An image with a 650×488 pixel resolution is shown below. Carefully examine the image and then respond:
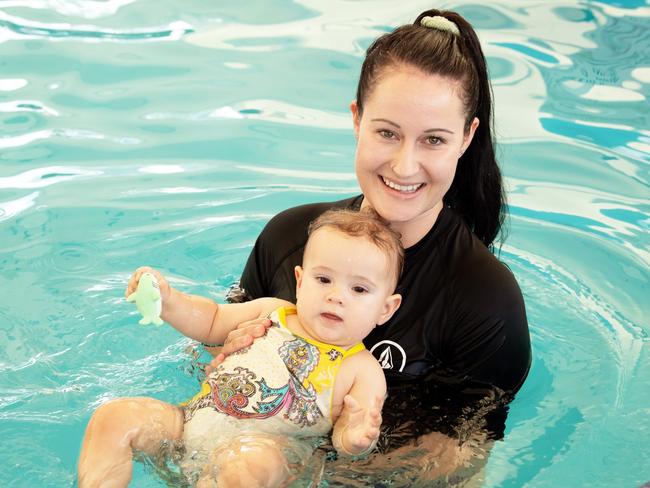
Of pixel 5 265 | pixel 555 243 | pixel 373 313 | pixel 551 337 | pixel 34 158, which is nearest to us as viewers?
pixel 373 313

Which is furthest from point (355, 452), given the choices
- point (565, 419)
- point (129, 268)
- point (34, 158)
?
point (34, 158)

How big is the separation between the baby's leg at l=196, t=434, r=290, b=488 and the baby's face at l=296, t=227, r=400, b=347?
16.5 inches

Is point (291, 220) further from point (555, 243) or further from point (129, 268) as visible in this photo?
point (555, 243)

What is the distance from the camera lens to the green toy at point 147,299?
2.94 m

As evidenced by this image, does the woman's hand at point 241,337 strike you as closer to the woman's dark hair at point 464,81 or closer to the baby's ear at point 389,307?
the baby's ear at point 389,307

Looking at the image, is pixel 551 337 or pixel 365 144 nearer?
pixel 365 144

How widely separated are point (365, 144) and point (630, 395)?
1.66 m

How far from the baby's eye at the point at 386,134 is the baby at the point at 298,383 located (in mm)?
267

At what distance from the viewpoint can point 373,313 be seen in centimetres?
306

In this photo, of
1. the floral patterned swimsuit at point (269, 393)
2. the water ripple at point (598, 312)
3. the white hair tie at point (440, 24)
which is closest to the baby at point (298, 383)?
the floral patterned swimsuit at point (269, 393)

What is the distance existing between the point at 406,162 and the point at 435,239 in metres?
0.37

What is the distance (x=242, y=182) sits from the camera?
577 centimetres

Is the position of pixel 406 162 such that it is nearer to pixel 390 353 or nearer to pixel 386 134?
pixel 386 134

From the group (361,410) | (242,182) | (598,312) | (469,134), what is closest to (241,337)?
(361,410)
